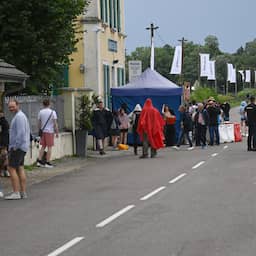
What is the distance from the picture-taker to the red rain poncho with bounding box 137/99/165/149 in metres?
24.9

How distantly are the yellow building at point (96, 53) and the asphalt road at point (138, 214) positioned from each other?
15.3 metres

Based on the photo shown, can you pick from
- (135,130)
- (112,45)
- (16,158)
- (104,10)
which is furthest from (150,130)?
(112,45)

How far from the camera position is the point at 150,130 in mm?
24969

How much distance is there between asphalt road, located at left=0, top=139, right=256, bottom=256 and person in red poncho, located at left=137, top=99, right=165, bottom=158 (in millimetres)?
4142

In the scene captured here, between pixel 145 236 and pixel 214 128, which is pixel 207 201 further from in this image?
pixel 214 128

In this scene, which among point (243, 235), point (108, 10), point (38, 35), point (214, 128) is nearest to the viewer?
point (243, 235)

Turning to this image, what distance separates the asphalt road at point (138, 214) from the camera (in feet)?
31.2

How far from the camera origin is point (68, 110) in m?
26.8

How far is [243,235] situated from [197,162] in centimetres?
1212

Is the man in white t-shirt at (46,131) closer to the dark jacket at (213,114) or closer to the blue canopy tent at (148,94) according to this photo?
the dark jacket at (213,114)

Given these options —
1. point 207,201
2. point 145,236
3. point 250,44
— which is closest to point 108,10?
point 207,201

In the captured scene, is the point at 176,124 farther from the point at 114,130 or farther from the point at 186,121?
the point at 114,130

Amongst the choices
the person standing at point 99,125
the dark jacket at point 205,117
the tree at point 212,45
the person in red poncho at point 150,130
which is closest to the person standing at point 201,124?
the dark jacket at point 205,117

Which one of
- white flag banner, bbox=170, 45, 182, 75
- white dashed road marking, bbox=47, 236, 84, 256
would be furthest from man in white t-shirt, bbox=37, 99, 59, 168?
white flag banner, bbox=170, 45, 182, 75
